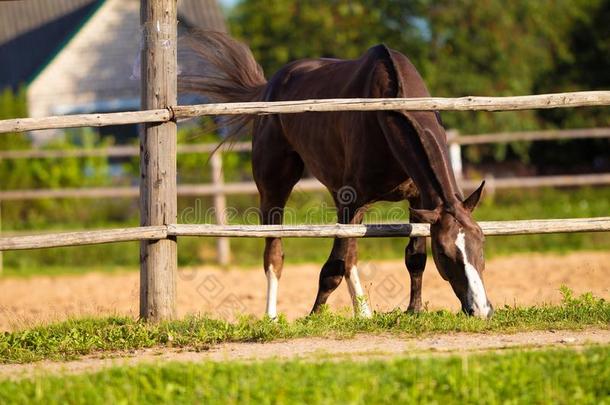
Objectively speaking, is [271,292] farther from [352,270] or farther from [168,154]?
[168,154]

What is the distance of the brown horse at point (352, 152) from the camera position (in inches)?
227

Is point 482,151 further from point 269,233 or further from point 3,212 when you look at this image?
point 269,233

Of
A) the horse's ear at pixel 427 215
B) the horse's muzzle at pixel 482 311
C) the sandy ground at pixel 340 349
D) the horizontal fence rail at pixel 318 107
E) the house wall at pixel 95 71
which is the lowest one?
the sandy ground at pixel 340 349

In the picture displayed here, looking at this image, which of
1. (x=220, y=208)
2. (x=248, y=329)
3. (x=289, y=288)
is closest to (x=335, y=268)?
(x=248, y=329)

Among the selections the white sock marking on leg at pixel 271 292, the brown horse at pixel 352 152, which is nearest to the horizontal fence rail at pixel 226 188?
the brown horse at pixel 352 152

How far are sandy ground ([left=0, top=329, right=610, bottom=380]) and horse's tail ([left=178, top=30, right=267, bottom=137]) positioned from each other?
10.6ft

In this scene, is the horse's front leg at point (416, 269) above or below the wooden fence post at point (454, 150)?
below

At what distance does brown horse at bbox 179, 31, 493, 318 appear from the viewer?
5.77m

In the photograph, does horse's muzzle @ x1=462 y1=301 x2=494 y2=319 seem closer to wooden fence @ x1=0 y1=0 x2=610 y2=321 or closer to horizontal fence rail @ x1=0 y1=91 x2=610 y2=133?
wooden fence @ x1=0 y1=0 x2=610 y2=321

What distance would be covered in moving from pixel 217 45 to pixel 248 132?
884 mm

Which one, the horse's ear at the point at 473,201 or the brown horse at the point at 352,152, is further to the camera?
the horse's ear at the point at 473,201

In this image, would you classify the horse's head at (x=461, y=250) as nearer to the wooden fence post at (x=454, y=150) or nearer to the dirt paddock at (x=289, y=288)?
the dirt paddock at (x=289, y=288)

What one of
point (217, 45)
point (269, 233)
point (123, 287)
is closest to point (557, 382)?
point (269, 233)

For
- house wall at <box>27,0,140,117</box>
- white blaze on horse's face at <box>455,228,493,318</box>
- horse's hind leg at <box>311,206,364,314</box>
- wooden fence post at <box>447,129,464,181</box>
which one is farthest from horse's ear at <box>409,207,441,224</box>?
house wall at <box>27,0,140,117</box>
